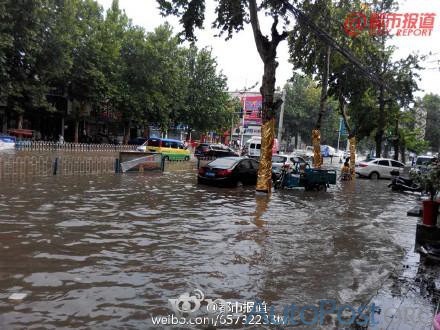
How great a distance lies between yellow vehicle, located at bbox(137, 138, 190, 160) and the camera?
32.2 m

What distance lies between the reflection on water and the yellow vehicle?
19.2 meters

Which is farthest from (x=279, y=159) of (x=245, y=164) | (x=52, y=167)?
(x=52, y=167)

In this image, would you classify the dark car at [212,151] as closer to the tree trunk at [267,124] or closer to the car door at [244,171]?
the car door at [244,171]

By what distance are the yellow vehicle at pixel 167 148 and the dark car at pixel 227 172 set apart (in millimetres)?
14659

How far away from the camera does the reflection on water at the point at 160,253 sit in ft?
15.7

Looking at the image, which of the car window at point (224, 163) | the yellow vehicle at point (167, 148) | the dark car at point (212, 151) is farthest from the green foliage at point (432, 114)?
the car window at point (224, 163)

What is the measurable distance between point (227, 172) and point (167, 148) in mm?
16991

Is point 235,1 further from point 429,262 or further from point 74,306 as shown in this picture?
point 74,306

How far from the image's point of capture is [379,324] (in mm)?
4398

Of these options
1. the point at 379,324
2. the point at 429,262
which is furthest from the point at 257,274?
the point at 429,262

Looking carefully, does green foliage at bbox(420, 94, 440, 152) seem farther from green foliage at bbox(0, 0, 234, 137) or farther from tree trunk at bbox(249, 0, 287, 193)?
tree trunk at bbox(249, 0, 287, 193)

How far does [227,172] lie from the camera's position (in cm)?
1666

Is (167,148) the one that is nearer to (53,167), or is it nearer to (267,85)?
(53,167)

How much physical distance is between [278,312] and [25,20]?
107ft
